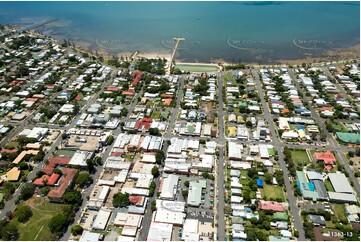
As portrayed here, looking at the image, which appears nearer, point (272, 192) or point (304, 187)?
point (272, 192)

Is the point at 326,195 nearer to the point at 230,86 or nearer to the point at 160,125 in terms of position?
the point at 160,125

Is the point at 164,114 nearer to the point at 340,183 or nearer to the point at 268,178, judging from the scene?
the point at 268,178

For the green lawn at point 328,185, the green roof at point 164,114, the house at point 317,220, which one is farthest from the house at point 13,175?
the green lawn at point 328,185

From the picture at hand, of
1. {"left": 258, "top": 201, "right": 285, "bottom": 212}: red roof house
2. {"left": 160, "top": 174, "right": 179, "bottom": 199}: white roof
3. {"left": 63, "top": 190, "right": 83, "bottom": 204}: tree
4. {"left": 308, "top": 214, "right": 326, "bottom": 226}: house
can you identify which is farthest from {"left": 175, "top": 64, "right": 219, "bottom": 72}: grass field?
{"left": 308, "top": 214, "right": 326, "bottom": 226}: house

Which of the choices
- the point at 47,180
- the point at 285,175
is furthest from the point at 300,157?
the point at 47,180

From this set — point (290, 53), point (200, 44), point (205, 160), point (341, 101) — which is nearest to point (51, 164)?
point (205, 160)

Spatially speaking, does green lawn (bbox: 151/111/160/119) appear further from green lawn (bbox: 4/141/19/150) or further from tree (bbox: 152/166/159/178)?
green lawn (bbox: 4/141/19/150)
